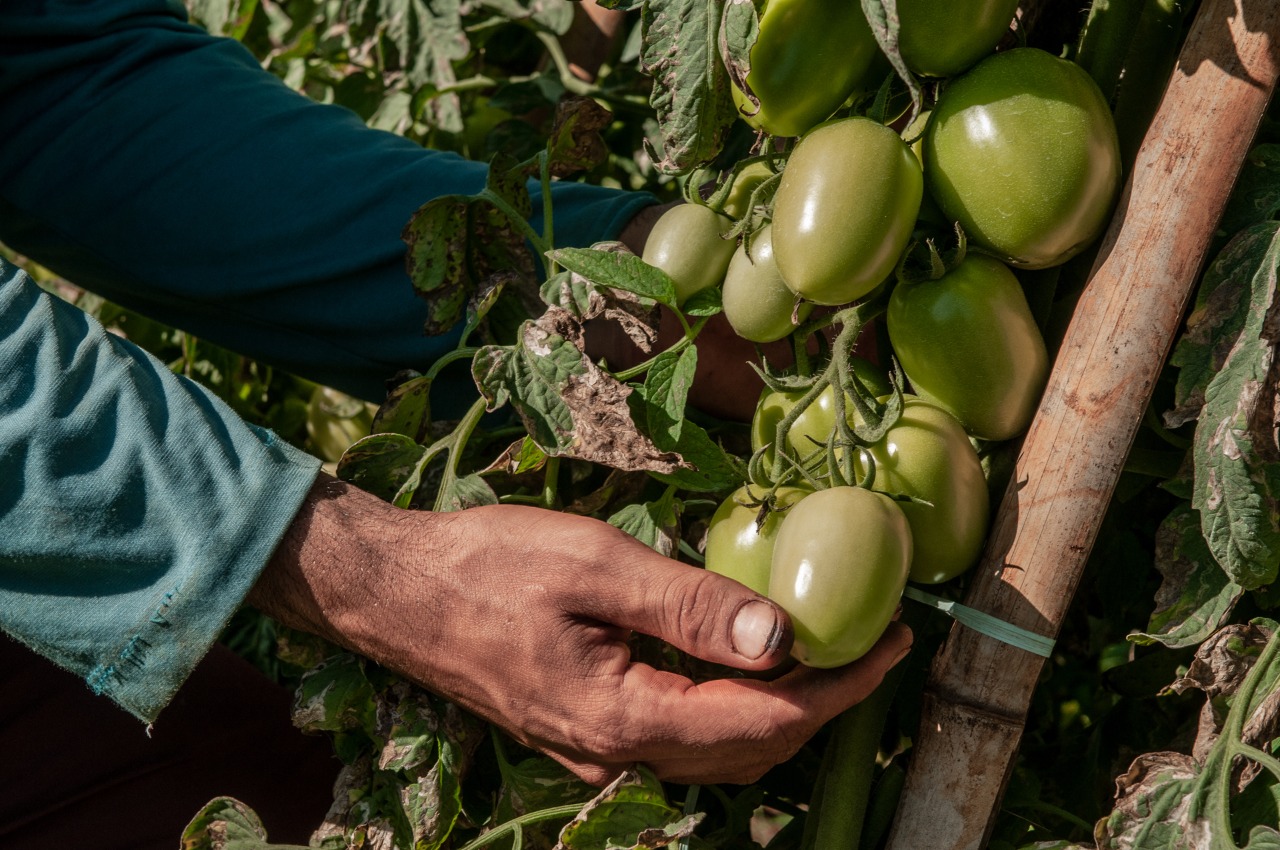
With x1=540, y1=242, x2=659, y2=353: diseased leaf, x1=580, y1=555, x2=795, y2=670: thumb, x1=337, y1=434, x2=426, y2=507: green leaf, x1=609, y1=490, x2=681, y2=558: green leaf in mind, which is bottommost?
x1=337, y1=434, x2=426, y2=507: green leaf

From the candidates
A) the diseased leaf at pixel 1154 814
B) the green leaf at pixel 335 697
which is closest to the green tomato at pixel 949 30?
the diseased leaf at pixel 1154 814

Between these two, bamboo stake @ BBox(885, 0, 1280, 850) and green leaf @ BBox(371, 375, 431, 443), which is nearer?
bamboo stake @ BBox(885, 0, 1280, 850)

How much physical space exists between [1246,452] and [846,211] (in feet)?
0.82

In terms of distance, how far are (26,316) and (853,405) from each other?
1.90ft

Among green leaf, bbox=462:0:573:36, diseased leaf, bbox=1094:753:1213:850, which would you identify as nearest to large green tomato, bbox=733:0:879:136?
diseased leaf, bbox=1094:753:1213:850

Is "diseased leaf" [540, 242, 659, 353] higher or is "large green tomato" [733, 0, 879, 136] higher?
"large green tomato" [733, 0, 879, 136]

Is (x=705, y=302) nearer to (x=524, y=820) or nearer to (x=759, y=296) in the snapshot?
(x=759, y=296)

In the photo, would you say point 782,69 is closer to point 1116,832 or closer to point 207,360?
point 1116,832

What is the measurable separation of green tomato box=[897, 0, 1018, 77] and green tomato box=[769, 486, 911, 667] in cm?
25

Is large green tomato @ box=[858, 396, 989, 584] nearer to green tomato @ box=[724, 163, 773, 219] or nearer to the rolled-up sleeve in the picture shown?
green tomato @ box=[724, 163, 773, 219]

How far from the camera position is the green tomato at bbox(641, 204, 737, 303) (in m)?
0.71

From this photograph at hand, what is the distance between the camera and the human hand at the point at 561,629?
655 mm

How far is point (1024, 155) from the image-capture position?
0.59 metres

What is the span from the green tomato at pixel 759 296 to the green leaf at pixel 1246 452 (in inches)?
9.2
